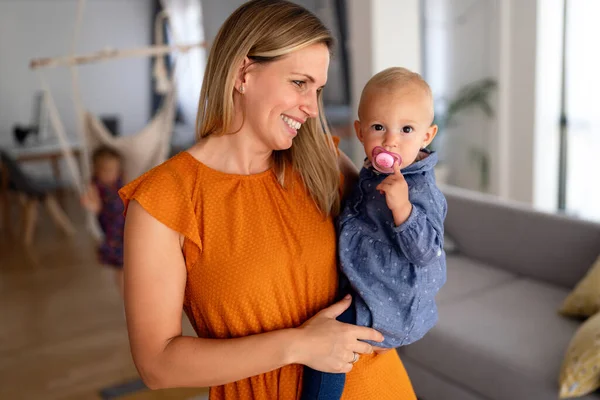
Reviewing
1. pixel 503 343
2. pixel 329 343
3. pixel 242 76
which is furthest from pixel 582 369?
pixel 242 76

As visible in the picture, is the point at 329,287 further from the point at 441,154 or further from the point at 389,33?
the point at 441,154

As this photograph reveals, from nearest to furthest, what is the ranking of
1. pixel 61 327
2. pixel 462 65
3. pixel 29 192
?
pixel 61 327, pixel 462 65, pixel 29 192

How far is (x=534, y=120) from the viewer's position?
14.5 feet

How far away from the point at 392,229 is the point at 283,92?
1.08 feet

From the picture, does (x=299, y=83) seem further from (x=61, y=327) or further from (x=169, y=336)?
(x=61, y=327)

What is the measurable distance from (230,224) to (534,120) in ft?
12.4

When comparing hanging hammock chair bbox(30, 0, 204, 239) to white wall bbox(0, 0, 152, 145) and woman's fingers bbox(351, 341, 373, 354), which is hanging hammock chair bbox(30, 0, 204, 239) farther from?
white wall bbox(0, 0, 152, 145)

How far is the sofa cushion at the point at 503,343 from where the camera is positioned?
7.04ft

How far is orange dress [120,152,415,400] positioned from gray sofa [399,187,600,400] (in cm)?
114

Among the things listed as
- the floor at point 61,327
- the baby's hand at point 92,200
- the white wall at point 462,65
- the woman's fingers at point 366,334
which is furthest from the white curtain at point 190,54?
the woman's fingers at point 366,334

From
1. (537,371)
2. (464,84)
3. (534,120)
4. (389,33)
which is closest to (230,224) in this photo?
(537,371)

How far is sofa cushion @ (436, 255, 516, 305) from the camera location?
282 centimetres

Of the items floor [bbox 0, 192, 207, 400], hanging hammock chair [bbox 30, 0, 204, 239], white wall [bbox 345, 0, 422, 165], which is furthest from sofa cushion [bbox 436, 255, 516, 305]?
hanging hammock chair [bbox 30, 0, 204, 239]

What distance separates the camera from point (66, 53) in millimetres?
8258
